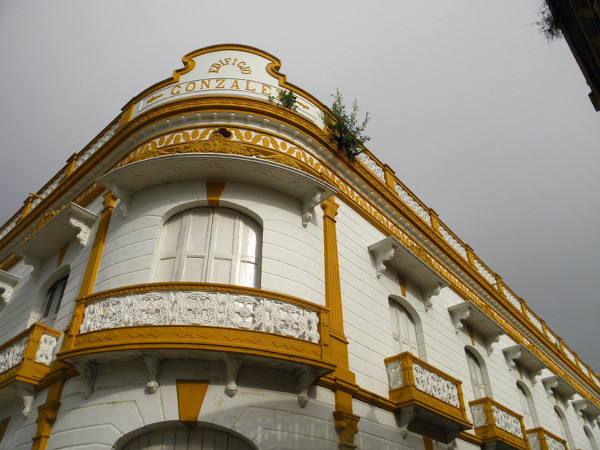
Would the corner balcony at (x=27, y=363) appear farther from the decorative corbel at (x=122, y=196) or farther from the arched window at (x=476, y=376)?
the arched window at (x=476, y=376)

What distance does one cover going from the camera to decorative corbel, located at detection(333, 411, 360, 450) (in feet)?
27.4

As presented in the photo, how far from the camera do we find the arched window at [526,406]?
1719 cm

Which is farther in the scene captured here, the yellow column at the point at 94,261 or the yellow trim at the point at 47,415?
the yellow column at the point at 94,261

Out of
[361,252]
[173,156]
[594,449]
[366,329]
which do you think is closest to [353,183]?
[361,252]

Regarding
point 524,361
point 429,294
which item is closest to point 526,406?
point 524,361

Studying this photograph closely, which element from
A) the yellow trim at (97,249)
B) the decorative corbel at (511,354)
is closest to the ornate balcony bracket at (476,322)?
the decorative corbel at (511,354)

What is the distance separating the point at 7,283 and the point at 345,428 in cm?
1047

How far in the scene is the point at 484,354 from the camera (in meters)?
16.1

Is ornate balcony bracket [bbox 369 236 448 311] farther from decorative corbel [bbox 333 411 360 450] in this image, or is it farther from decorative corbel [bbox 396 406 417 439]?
decorative corbel [bbox 333 411 360 450]

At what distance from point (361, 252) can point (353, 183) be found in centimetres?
223

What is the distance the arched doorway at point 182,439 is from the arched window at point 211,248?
2683mm

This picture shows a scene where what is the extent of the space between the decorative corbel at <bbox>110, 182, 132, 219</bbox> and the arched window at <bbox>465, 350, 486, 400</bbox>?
10.8 metres

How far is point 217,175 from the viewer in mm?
10602

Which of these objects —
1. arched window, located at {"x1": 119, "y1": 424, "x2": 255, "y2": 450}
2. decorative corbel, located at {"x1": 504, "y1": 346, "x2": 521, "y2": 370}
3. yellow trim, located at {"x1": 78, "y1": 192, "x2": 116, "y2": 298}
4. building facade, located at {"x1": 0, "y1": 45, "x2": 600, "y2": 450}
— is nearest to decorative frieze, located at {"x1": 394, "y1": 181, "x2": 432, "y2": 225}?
building facade, located at {"x1": 0, "y1": 45, "x2": 600, "y2": 450}
